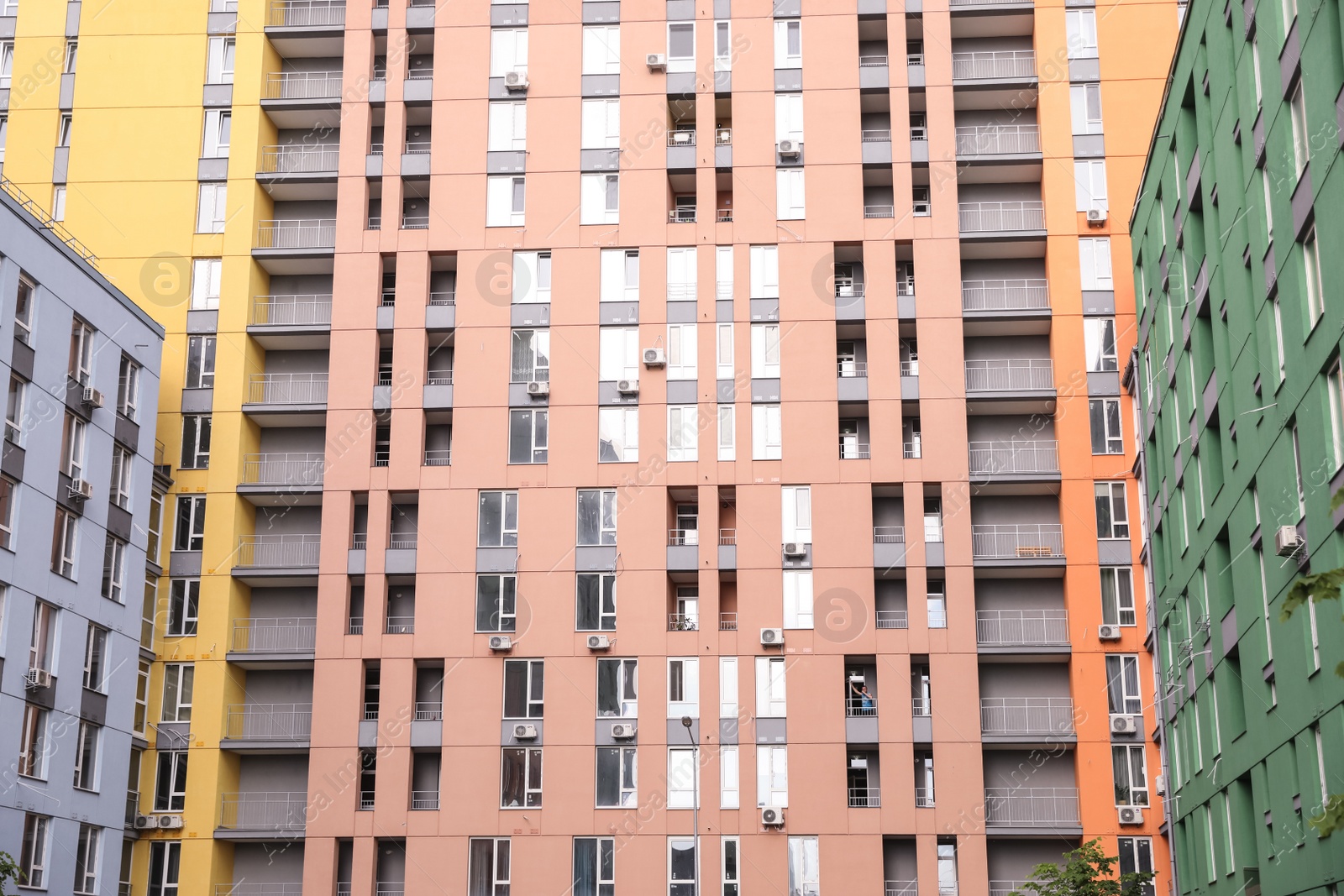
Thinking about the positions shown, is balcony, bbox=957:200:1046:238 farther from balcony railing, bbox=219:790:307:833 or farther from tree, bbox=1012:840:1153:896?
balcony railing, bbox=219:790:307:833

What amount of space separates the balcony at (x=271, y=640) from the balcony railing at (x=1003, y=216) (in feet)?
91.4

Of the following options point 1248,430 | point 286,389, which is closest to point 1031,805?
point 1248,430

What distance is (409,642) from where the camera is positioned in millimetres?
52938

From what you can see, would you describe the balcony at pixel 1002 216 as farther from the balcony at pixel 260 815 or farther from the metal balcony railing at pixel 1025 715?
the balcony at pixel 260 815

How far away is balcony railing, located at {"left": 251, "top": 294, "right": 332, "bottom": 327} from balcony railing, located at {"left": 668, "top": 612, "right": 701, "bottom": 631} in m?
17.2

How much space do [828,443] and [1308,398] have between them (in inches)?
1039

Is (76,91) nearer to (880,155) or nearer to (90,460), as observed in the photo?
(90,460)

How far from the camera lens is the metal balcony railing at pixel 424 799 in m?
51.6

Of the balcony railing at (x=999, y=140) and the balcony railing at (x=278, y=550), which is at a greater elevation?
the balcony railing at (x=999, y=140)

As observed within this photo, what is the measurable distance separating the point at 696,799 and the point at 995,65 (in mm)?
29674

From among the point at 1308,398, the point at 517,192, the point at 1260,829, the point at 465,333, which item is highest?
the point at 517,192

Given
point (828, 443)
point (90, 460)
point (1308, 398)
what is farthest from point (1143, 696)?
point (90, 460)

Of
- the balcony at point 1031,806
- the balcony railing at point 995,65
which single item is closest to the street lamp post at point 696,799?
the balcony at point 1031,806

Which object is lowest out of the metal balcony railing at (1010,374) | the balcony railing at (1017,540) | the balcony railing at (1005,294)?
the balcony railing at (1017,540)
